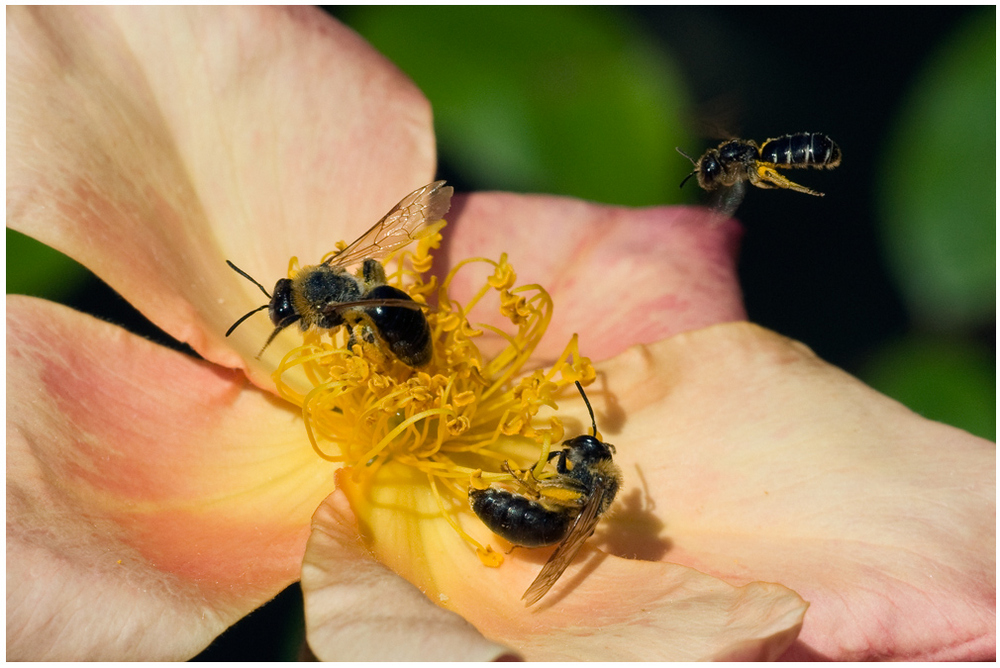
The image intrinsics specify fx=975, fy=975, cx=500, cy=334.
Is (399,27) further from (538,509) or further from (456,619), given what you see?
(456,619)

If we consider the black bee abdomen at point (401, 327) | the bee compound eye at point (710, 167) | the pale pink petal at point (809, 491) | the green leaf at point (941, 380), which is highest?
the bee compound eye at point (710, 167)

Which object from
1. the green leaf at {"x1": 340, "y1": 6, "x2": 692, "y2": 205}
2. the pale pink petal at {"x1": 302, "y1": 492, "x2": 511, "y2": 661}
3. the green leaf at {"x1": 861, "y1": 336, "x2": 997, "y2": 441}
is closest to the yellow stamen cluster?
the pale pink petal at {"x1": 302, "y1": 492, "x2": 511, "y2": 661}

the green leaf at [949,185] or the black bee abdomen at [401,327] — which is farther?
the green leaf at [949,185]

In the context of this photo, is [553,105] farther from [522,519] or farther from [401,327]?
[522,519]

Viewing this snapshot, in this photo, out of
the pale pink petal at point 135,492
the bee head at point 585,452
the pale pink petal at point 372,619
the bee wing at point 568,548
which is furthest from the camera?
the bee head at point 585,452

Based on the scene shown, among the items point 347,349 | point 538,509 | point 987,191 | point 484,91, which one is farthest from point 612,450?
point 987,191

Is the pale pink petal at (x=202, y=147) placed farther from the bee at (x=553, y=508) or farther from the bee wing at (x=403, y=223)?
the bee at (x=553, y=508)

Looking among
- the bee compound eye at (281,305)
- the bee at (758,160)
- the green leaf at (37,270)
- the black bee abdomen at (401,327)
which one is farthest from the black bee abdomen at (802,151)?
the green leaf at (37,270)
